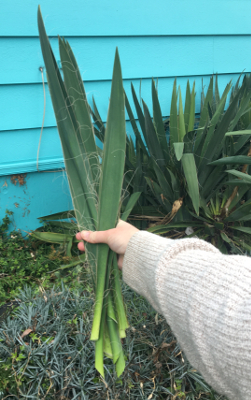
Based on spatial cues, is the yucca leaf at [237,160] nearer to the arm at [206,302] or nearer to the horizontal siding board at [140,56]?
the arm at [206,302]

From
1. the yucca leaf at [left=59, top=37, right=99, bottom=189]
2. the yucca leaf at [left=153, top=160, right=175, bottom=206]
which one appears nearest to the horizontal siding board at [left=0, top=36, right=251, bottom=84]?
the yucca leaf at [left=153, top=160, right=175, bottom=206]

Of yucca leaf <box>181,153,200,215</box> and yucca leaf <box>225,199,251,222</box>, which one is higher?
yucca leaf <box>181,153,200,215</box>

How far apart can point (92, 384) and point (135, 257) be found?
55 centimetres

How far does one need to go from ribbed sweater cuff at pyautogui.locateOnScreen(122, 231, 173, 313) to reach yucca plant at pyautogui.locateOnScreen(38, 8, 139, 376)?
0.10 metres

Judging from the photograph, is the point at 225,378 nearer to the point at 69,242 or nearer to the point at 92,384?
the point at 92,384

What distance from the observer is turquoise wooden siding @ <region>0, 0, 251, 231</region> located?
159 centimetres

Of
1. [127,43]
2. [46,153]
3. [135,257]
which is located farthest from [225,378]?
[127,43]

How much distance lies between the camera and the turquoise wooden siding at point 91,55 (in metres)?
1.59

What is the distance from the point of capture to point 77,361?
3.36 ft

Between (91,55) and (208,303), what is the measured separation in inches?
65.7

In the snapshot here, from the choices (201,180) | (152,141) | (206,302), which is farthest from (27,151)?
(206,302)

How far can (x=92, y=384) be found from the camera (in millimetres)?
973

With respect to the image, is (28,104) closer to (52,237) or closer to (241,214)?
(52,237)

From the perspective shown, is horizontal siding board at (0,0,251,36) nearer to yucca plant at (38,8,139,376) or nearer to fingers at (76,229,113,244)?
yucca plant at (38,8,139,376)
